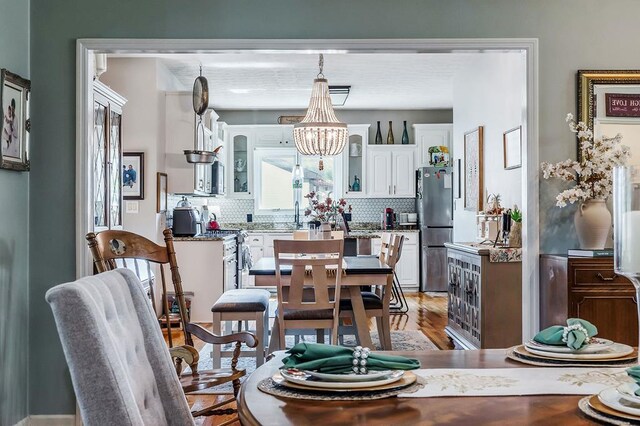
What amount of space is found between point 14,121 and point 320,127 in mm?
3115

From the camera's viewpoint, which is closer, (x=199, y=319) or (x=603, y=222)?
(x=603, y=222)

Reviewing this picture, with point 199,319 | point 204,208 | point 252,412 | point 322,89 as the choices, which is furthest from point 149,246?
point 204,208

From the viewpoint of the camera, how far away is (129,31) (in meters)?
3.66

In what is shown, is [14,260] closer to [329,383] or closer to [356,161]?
[329,383]

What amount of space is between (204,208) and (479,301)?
539 cm

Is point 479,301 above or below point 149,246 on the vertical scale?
below

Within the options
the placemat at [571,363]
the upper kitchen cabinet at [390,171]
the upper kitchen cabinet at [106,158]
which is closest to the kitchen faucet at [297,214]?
the upper kitchen cabinet at [390,171]

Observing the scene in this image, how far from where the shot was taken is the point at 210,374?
8.63 ft

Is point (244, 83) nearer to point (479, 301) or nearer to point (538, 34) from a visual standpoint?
point (479, 301)

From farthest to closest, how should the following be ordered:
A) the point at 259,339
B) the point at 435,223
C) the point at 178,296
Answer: the point at 435,223, the point at 259,339, the point at 178,296

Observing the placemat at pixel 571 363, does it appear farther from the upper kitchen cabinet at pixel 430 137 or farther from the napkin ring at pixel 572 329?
the upper kitchen cabinet at pixel 430 137

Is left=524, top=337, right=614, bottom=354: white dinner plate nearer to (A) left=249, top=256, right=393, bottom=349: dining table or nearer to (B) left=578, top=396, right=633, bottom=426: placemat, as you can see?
(B) left=578, top=396, right=633, bottom=426: placemat

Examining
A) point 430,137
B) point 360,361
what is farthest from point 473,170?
point 360,361

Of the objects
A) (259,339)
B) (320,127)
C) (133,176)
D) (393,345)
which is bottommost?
(393,345)
